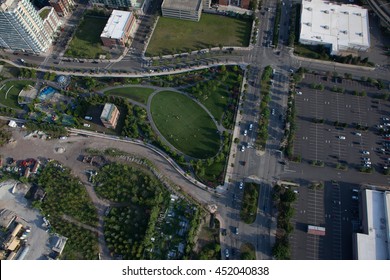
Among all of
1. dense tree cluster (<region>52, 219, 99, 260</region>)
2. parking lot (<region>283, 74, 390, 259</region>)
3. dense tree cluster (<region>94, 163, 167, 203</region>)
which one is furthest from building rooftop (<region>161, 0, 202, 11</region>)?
dense tree cluster (<region>52, 219, 99, 260</region>)

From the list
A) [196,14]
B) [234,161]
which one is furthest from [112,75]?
[234,161]

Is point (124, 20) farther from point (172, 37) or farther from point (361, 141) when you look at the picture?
point (361, 141)

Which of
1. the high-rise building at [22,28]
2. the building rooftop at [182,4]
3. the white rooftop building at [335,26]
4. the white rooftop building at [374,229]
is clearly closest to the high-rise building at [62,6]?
the high-rise building at [22,28]

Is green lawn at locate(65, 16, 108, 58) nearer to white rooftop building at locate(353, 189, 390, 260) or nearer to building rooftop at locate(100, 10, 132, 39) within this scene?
building rooftop at locate(100, 10, 132, 39)

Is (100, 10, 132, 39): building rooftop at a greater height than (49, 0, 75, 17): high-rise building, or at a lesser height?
lesser

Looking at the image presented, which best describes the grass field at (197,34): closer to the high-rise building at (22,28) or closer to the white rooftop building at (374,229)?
the high-rise building at (22,28)
